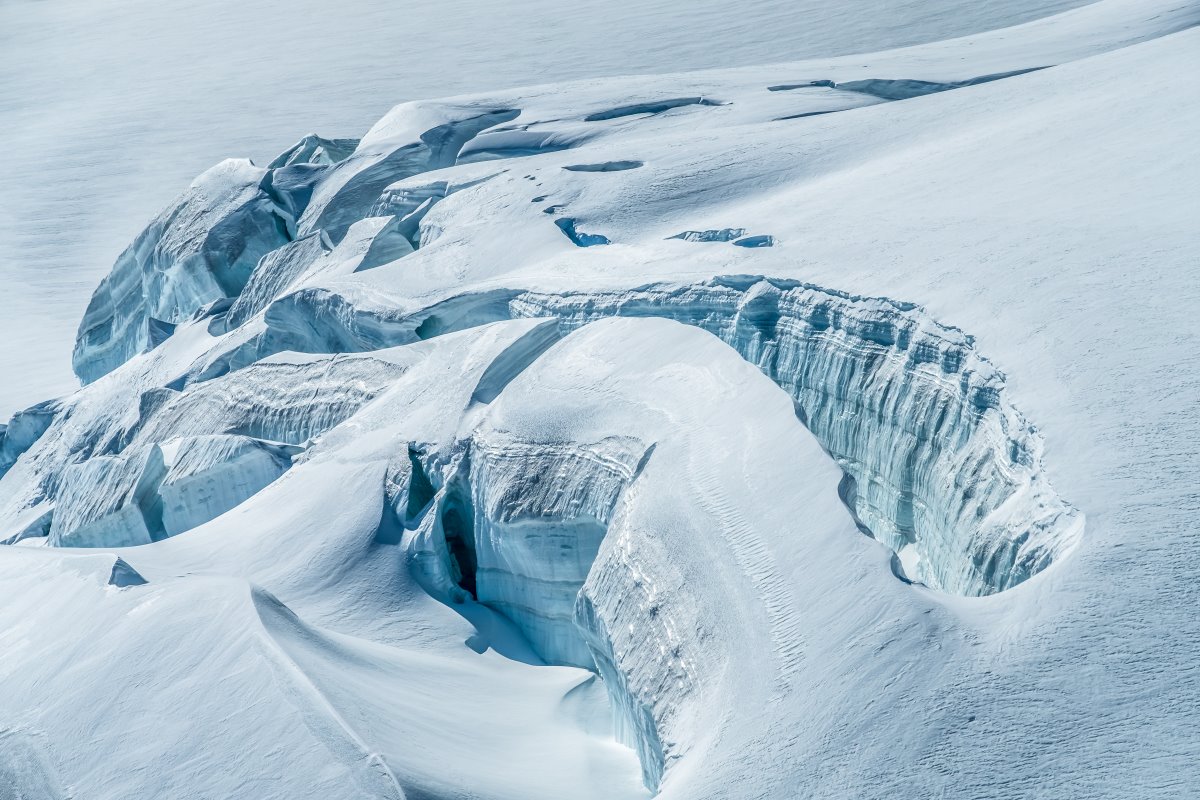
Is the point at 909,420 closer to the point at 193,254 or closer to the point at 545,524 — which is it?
the point at 545,524

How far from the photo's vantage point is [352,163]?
35.7 feet

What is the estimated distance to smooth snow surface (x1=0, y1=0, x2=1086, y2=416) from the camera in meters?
16.4

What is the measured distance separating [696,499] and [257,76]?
19892 mm

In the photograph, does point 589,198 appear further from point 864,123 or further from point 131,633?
point 131,633

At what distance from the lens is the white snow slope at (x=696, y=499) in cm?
321

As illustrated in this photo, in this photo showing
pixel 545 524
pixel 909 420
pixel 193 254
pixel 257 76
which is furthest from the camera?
pixel 257 76

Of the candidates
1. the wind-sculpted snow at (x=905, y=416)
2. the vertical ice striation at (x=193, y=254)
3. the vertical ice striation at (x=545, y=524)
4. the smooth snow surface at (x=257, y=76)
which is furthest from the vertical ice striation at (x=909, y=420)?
the smooth snow surface at (x=257, y=76)

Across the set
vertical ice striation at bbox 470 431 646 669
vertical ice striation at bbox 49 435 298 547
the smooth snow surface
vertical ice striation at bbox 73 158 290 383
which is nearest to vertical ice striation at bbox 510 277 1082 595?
vertical ice striation at bbox 470 431 646 669

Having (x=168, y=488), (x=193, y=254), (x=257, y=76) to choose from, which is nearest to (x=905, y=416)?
(x=168, y=488)

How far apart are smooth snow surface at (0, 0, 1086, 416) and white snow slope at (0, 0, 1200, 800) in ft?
23.9

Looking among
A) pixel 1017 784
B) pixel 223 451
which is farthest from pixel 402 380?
pixel 1017 784

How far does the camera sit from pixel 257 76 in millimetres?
22047

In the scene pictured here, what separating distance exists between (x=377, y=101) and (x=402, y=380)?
44.3 ft

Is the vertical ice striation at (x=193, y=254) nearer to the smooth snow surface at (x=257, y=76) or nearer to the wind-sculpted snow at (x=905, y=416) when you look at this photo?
the smooth snow surface at (x=257, y=76)
